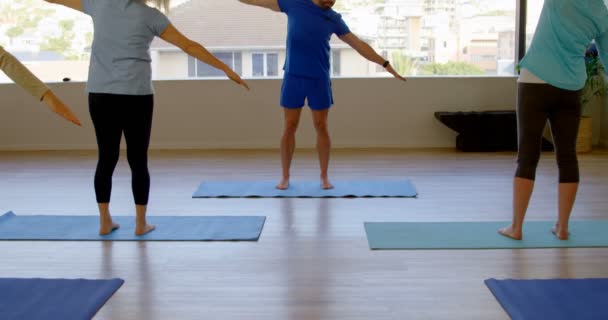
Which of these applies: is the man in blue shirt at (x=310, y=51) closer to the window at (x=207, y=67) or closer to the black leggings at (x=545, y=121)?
the black leggings at (x=545, y=121)

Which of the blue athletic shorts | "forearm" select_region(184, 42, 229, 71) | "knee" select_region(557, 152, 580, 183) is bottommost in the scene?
"knee" select_region(557, 152, 580, 183)

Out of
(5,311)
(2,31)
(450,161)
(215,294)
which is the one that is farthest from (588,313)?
(2,31)

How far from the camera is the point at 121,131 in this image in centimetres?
311

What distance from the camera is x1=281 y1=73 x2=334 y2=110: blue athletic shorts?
4.09 meters

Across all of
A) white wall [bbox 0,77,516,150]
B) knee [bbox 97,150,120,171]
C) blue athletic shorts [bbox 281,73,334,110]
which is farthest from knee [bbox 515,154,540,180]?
white wall [bbox 0,77,516,150]

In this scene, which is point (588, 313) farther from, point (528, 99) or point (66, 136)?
point (66, 136)

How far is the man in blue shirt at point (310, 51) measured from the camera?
3969 millimetres

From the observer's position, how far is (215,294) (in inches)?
97.5

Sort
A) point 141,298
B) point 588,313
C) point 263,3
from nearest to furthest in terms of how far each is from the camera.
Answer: point 588,313 < point 141,298 < point 263,3

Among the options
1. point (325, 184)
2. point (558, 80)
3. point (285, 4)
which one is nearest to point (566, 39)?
point (558, 80)

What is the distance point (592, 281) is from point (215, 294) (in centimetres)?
146

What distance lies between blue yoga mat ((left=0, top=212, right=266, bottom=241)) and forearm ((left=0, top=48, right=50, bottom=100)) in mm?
1204

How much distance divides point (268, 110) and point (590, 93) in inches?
119

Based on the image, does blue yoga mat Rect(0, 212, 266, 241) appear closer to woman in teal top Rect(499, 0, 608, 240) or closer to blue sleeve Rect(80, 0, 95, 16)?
blue sleeve Rect(80, 0, 95, 16)
